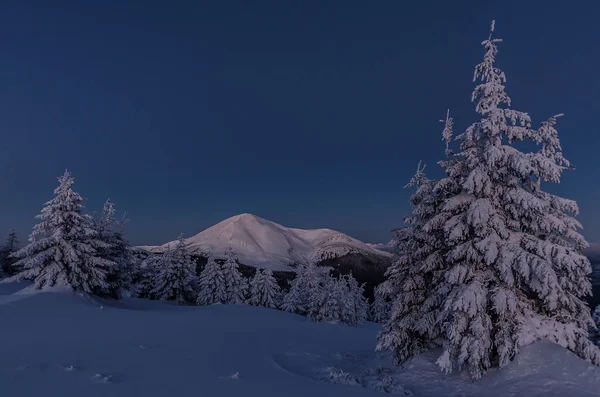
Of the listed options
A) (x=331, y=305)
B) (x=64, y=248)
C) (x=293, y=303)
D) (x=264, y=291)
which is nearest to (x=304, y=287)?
(x=293, y=303)

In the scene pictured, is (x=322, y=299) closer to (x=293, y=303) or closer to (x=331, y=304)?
(x=331, y=304)

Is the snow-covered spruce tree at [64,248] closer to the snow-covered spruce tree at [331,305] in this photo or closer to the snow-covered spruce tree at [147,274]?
the snow-covered spruce tree at [331,305]

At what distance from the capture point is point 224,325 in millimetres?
22172

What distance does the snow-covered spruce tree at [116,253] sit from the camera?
29.8m

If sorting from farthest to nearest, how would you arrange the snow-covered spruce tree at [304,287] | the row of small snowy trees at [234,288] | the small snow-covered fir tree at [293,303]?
the small snow-covered fir tree at [293,303], the snow-covered spruce tree at [304,287], the row of small snowy trees at [234,288]

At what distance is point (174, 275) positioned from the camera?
4712 cm

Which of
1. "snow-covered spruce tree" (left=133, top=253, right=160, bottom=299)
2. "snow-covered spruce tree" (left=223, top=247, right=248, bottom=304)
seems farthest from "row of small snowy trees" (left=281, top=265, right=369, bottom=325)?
"snow-covered spruce tree" (left=133, top=253, right=160, bottom=299)

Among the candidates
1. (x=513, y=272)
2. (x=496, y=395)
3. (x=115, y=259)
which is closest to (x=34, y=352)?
(x=496, y=395)

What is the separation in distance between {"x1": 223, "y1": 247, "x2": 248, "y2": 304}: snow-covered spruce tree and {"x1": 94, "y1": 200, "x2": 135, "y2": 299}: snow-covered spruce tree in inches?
689

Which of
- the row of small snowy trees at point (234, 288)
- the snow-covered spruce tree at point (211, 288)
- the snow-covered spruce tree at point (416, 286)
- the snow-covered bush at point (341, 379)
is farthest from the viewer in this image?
the snow-covered spruce tree at point (211, 288)

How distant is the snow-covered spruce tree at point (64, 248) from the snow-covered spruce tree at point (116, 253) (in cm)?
378

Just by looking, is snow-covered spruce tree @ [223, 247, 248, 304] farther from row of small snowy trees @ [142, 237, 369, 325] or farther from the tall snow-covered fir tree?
the tall snow-covered fir tree

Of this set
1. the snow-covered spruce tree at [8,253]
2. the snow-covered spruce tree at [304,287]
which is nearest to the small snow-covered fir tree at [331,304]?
the snow-covered spruce tree at [304,287]

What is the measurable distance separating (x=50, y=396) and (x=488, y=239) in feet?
38.3
